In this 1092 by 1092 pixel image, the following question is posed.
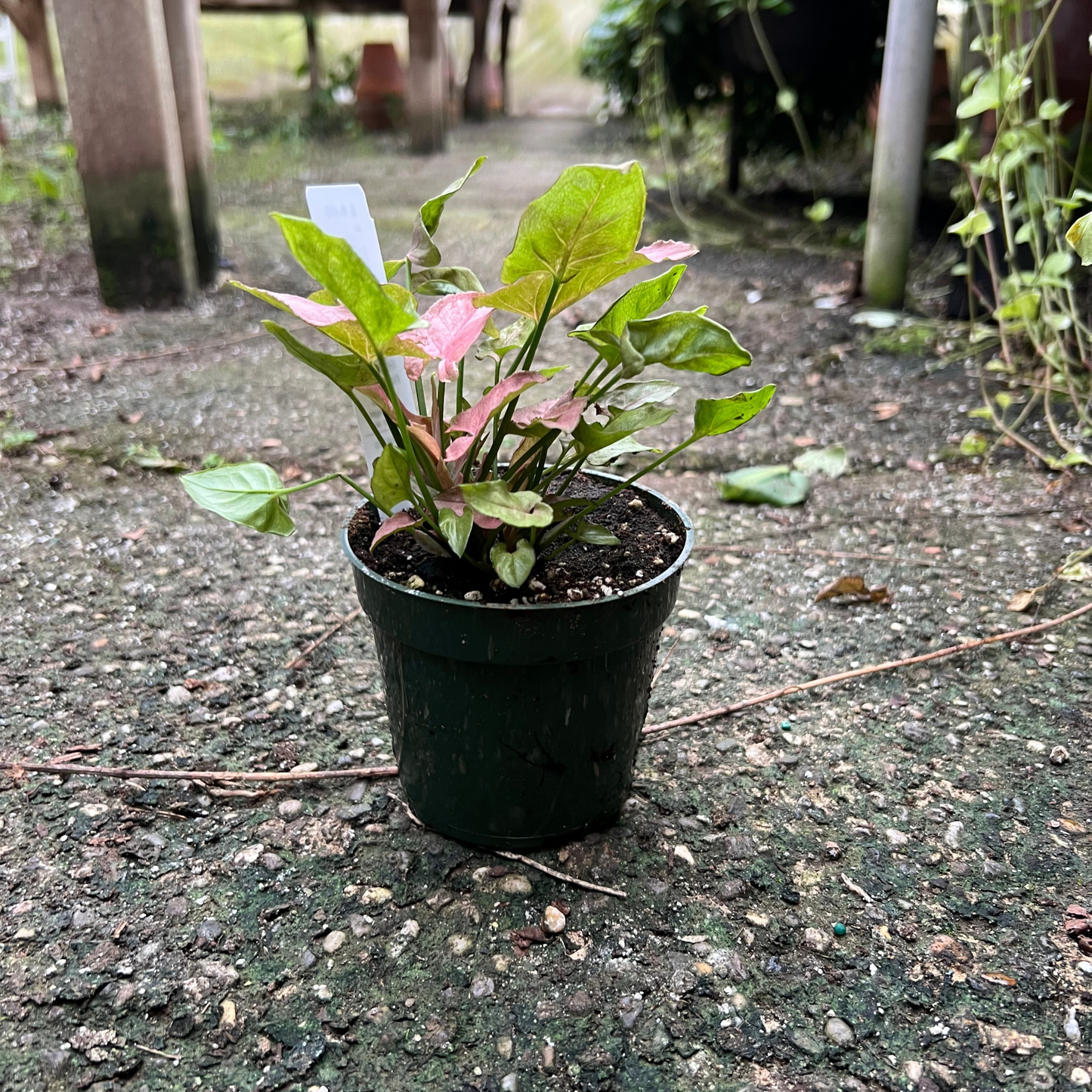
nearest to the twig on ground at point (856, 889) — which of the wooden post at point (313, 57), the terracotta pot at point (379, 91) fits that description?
the terracotta pot at point (379, 91)

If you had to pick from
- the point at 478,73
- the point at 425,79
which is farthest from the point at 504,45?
the point at 425,79

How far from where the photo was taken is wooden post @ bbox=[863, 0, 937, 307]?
247 centimetres

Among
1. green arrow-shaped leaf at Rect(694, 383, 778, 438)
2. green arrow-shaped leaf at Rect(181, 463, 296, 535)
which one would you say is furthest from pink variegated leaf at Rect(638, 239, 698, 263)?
green arrow-shaped leaf at Rect(181, 463, 296, 535)

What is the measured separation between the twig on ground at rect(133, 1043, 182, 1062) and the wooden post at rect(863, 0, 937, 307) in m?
2.62

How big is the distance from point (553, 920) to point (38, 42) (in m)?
7.28

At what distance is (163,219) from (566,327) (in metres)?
1.16

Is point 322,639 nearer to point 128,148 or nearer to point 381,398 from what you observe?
point 381,398

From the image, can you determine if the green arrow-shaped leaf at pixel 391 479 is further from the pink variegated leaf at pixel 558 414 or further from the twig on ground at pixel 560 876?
the twig on ground at pixel 560 876

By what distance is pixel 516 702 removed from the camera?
3.20ft

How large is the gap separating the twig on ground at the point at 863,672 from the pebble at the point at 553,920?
1.05 ft

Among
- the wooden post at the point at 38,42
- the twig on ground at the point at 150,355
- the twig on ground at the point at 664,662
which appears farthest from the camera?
the wooden post at the point at 38,42

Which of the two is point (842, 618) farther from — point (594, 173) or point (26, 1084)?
point (26, 1084)

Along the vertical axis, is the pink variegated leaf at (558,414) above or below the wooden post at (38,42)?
below

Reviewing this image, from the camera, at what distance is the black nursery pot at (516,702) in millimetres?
935
